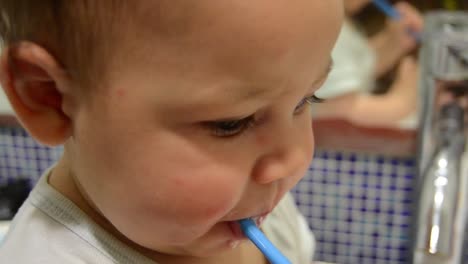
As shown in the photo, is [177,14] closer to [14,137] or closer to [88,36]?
[88,36]

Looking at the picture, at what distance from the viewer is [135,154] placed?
42 cm

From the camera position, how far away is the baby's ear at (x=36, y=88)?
A: 1.35ft

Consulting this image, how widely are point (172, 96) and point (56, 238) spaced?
0.16m

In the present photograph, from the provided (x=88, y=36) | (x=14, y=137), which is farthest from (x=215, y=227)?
(x=14, y=137)

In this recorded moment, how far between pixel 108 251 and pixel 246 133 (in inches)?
6.2

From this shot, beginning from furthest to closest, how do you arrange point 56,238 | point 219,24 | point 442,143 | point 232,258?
1. point 442,143
2. point 232,258
3. point 56,238
4. point 219,24

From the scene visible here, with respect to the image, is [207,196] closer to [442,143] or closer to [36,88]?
[36,88]

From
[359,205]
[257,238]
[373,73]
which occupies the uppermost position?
[257,238]

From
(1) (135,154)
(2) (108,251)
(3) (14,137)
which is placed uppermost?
(1) (135,154)

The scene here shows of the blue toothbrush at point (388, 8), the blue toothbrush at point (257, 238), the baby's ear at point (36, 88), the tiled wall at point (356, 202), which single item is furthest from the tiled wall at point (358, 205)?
the baby's ear at point (36, 88)

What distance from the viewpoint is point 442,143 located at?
2.46 ft

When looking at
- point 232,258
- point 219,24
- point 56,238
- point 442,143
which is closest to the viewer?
point 219,24

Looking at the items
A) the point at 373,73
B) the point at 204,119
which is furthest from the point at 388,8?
the point at 204,119

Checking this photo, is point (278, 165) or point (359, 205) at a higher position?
point (278, 165)
